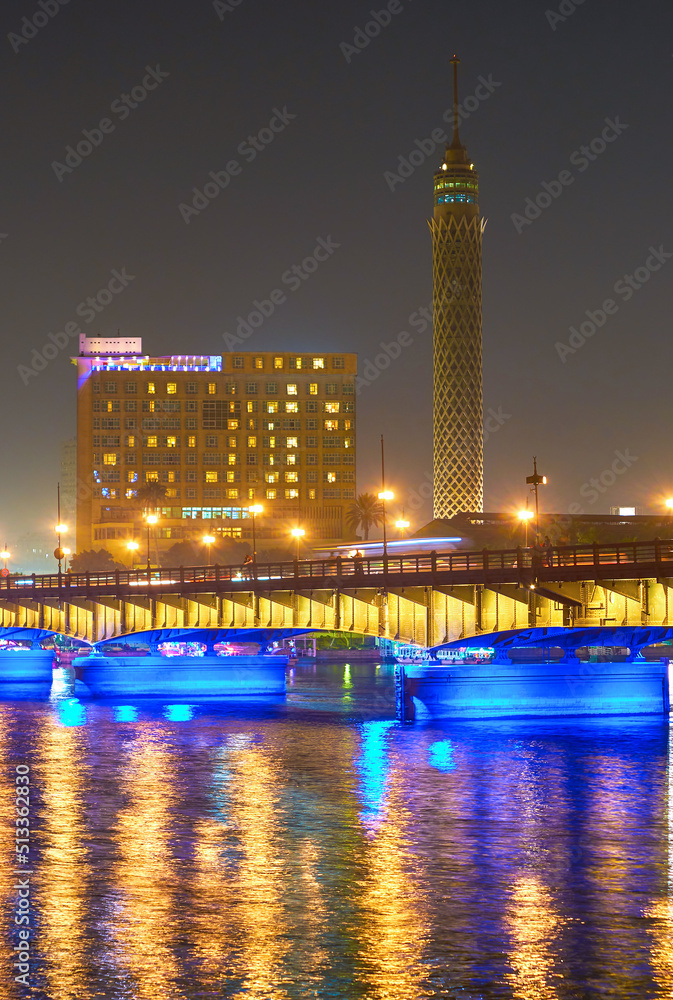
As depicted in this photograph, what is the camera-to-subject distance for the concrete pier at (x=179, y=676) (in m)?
105

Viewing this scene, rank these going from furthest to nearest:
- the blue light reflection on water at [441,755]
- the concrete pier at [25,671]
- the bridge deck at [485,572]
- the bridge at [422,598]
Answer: the concrete pier at [25,671], the bridge at [422,598], the bridge deck at [485,572], the blue light reflection on water at [441,755]

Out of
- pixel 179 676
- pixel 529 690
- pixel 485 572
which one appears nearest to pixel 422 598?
pixel 485 572

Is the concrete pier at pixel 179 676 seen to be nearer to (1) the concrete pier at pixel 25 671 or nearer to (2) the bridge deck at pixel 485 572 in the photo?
(1) the concrete pier at pixel 25 671

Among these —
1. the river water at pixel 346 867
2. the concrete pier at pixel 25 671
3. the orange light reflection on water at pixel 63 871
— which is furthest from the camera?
the concrete pier at pixel 25 671

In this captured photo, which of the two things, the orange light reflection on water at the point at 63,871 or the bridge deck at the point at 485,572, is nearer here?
the orange light reflection on water at the point at 63,871

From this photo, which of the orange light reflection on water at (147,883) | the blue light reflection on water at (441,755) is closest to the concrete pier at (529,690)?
the blue light reflection on water at (441,755)

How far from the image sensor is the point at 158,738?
240 ft

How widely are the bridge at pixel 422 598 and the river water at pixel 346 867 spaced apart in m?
6.55

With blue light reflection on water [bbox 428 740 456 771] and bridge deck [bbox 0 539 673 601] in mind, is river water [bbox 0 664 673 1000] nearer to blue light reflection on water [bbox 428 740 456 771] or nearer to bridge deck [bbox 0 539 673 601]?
blue light reflection on water [bbox 428 740 456 771]

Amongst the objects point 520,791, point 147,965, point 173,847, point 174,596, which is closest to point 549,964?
point 147,965

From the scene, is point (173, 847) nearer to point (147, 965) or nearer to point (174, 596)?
point (147, 965)

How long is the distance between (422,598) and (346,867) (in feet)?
124

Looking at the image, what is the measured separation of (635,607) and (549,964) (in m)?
39.0

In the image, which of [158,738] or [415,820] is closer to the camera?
[415,820]
